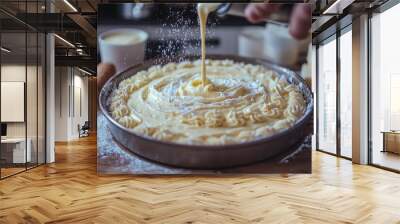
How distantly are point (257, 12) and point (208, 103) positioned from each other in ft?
5.17

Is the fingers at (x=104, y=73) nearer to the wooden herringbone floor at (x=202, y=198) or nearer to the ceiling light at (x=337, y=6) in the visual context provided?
the wooden herringbone floor at (x=202, y=198)

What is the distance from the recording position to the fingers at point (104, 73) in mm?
5391

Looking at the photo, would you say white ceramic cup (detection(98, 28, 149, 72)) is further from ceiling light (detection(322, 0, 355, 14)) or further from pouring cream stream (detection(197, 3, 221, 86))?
ceiling light (detection(322, 0, 355, 14))

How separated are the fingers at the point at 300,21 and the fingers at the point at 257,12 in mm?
348

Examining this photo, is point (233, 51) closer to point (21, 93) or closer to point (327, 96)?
point (21, 93)

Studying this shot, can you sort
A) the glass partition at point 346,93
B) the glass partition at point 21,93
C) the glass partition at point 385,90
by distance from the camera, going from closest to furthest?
1. the glass partition at point 21,93
2. the glass partition at point 385,90
3. the glass partition at point 346,93

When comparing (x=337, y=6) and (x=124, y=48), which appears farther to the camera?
(x=337, y=6)

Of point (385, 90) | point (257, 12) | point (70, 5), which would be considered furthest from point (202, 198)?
point (385, 90)

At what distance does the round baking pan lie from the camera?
5176 millimetres

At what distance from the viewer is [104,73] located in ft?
17.7

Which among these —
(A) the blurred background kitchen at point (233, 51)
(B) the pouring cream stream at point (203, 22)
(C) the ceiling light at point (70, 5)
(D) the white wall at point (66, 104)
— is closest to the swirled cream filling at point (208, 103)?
(B) the pouring cream stream at point (203, 22)

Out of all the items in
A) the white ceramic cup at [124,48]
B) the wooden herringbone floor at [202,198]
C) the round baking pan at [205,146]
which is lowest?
the wooden herringbone floor at [202,198]

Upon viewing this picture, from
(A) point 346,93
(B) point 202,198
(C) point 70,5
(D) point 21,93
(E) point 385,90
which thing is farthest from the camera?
(A) point 346,93

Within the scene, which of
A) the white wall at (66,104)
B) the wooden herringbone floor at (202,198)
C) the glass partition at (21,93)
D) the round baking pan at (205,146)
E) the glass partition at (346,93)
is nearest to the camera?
the wooden herringbone floor at (202,198)
